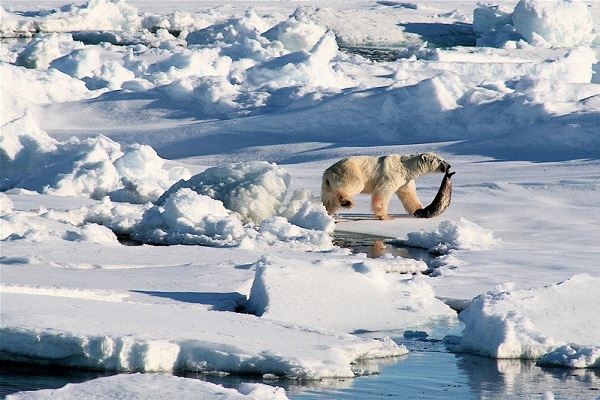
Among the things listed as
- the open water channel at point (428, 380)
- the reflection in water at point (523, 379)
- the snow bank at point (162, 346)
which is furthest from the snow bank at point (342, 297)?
the reflection in water at point (523, 379)

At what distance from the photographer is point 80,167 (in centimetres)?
1095

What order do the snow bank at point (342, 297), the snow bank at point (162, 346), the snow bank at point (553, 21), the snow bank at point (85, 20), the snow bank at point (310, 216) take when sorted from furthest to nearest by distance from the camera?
the snow bank at point (85, 20)
the snow bank at point (553, 21)
the snow bank at point (310, 216)
the snow bank at point (342, 297)
the snow bank at point (162, 346)

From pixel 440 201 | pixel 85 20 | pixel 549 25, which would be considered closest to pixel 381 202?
pixel 440 201

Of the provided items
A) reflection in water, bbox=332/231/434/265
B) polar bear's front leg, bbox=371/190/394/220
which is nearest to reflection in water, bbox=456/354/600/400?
reflection in water, bbox=332/231/434/265

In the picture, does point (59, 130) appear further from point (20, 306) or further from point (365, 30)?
point (365, 30)

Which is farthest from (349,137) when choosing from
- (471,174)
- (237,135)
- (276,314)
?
(276,314)

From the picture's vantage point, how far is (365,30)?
110 ft

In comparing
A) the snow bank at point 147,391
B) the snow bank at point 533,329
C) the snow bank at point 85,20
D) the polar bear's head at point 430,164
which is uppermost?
the snow bank at point 147,391

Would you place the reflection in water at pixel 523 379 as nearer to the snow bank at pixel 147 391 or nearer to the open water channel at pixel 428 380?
the open water channel at pixel 428 380

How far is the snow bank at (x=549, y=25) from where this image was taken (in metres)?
27.6

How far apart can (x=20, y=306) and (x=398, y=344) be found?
1952mm

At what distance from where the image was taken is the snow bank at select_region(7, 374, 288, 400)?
3611 millimetres

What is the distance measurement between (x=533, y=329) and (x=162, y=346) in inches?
78.5

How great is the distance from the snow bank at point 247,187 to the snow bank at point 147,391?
5.42 meters
